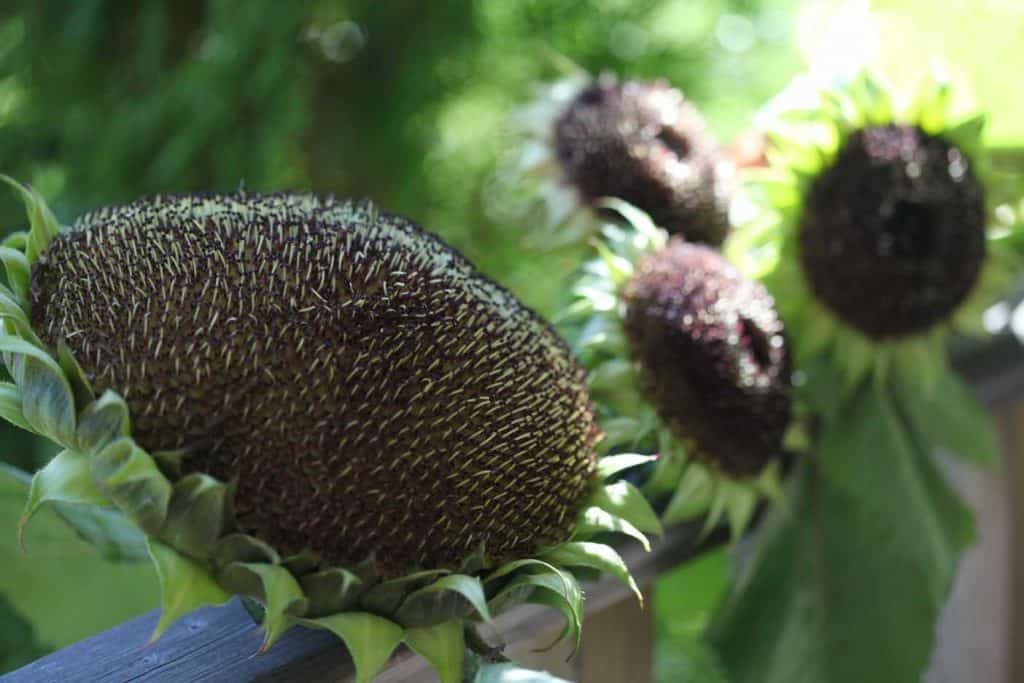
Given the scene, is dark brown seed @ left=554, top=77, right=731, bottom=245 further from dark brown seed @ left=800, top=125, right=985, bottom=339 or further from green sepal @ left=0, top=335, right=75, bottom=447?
green sepal @ left=0, top=335, right=75, bottom=447

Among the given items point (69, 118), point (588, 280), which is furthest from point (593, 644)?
point (69, 118)

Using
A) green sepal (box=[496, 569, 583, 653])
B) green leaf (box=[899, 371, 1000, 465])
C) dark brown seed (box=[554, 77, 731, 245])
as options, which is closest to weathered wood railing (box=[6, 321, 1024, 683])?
green sepal (box=[496, 569, 583, 653])

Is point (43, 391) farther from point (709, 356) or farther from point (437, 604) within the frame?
point (709, 356)

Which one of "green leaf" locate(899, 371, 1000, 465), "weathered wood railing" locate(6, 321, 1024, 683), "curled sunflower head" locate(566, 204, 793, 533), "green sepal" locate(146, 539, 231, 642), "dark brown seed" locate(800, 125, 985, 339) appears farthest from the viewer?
"green leaf" locate(899, 371, 1000, 465)

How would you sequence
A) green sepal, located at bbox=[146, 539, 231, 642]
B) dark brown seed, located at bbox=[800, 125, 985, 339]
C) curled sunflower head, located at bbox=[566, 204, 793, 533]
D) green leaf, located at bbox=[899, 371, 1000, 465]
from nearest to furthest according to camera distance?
green sepal, located at bbox=[146, 539, 231, 642] → curled sunflower head, located at bbox=[566, 204, 793, 533] → dark brown seed, located at bbox=[800, 125, 985, 339] → green leaf, located at bbox=[899, 371, 1000, 465]

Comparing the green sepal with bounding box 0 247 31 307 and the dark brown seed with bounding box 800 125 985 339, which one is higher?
the dark brown seed with bounding box 800 125 985 339

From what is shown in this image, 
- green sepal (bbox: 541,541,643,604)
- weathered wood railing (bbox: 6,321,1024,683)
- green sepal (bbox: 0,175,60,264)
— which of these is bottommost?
weathered wood railing (bbox: 6,321,1024,683)

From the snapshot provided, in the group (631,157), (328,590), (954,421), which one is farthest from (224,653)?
(954,421)

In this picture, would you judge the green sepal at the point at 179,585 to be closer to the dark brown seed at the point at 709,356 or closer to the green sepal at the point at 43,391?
the green sepal at the point at 43,391
